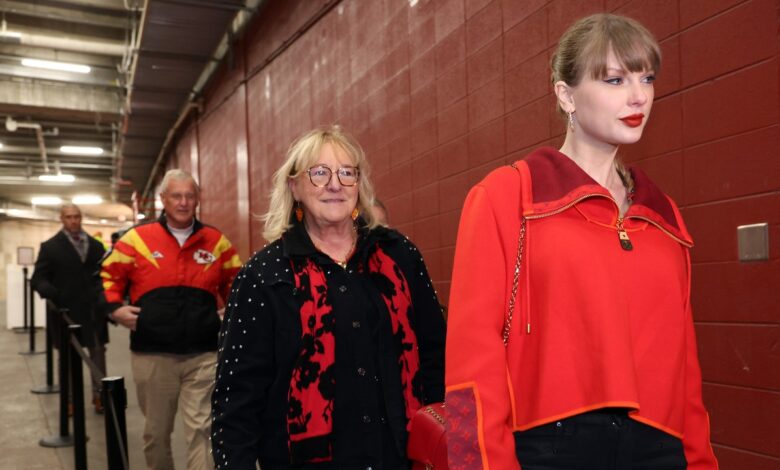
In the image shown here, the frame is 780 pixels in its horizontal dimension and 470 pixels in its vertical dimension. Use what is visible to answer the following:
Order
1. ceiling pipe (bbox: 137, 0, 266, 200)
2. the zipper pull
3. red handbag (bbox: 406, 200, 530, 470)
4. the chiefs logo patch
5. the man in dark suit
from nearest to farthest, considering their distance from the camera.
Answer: the zipper pull → red handbag (bbox: 406, 200, 530, 470) → the chiefs logo patch → the man in dark suit → ceiling pipe (bbox: 137, 0, 266, 200)

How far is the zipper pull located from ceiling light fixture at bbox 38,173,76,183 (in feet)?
58.5

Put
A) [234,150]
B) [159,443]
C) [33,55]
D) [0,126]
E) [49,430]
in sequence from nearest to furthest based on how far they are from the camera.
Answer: [159,443] → [49,430] → [234,150] → [33,55] → [0,126]

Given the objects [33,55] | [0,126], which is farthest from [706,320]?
[0,126]

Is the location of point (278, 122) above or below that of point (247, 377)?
above

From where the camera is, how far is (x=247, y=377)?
1.58 m

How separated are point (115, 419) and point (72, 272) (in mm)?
3686

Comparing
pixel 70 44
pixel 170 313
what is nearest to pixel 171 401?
pixel 170 313

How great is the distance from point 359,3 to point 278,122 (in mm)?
2143

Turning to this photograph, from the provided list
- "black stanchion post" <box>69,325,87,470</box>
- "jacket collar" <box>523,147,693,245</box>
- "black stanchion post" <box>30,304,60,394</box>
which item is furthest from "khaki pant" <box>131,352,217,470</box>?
"black stanchion post" <box>30,304,60,394</box>

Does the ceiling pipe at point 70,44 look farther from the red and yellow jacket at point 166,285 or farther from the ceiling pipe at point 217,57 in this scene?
the red and yellow jacket at point 166,285

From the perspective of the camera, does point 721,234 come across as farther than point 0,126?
No

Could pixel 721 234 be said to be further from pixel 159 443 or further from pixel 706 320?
pixel 159 443

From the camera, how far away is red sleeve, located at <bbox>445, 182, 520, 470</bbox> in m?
1.02

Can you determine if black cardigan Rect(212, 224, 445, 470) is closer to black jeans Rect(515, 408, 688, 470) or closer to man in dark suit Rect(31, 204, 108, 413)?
black jeans Rect(515, 408, 688, 470)
